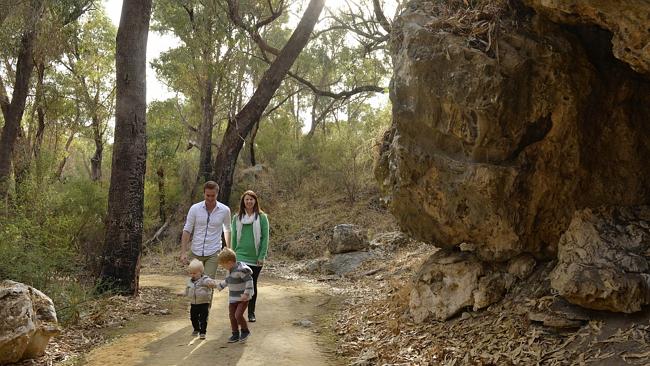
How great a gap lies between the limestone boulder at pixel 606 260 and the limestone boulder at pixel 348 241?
8.79 meters

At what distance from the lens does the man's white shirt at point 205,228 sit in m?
6.39

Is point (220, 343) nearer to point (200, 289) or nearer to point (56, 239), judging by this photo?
point (200, 289)

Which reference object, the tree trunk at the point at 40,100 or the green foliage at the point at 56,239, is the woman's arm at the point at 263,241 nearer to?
the green foliage at the point at 56,239

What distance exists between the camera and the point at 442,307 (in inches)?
225

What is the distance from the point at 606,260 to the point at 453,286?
5.95 feet

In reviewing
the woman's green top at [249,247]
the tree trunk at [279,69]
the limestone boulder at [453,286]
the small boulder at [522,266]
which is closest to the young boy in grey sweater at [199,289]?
the woman's green top at [249,247]

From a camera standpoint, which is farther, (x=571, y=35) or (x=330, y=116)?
(x=330, y=116)

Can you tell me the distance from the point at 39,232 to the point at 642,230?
814 cm

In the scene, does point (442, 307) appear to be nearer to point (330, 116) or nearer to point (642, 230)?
point (642, 230)

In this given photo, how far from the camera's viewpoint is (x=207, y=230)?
6.43 meters

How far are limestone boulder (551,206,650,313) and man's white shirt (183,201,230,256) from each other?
12.8 feet

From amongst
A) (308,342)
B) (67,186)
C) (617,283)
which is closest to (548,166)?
(617,283)

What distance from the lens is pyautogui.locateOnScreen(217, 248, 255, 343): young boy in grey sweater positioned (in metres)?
5.70

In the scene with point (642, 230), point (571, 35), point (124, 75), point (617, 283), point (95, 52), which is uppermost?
point (95, 52)
